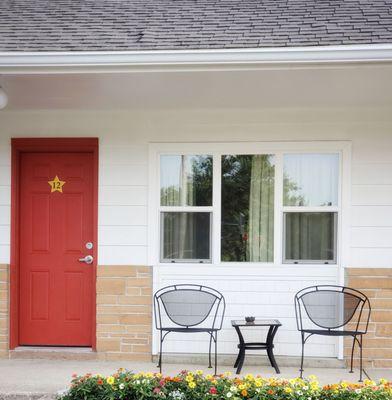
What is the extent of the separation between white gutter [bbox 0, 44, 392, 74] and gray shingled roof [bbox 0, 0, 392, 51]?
0.26 metres

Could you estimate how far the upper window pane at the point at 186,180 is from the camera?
452 centimetres

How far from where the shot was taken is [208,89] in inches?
149

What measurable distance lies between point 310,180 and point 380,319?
150cm

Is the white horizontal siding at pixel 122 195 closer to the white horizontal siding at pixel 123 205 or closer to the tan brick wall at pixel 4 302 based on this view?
the white horizontal siding at pixel 123 205

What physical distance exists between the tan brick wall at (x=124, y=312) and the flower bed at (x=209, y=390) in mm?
1394

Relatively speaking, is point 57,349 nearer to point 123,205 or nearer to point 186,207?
point 123,205

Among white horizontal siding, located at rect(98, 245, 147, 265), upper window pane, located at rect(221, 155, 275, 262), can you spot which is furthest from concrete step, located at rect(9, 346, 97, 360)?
upper window pane, located at rect(221, 155, 275, 262)

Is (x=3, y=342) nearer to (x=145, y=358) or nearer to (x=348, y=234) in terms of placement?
(x=145, y=358)

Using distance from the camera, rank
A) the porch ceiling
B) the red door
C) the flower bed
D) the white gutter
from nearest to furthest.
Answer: the flower bed → the white gutter → the porch ceiling → the red door

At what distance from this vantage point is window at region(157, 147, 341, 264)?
4.43 meters

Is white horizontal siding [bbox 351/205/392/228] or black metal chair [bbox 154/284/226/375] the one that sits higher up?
white horizontal siding [bbox 351/205/392/228]

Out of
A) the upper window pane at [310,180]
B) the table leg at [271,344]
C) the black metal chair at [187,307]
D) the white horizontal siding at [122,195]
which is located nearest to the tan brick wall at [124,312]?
the black metal chair at [187,307]

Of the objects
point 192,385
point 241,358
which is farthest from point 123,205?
point 192,385

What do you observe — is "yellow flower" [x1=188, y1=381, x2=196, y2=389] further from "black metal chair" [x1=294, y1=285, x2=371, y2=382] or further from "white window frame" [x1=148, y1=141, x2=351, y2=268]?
"white window frame" [x1=148, y1=141, x2=351, y2=268]
